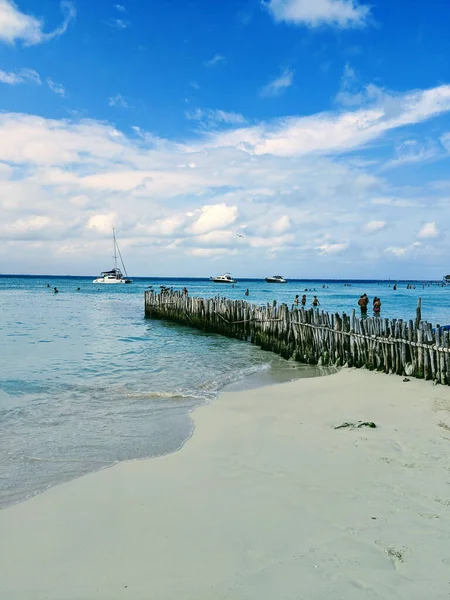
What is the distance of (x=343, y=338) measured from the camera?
12.6 metres

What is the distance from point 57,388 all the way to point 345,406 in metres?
6.76

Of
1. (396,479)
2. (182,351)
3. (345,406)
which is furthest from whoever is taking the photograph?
(182,351)

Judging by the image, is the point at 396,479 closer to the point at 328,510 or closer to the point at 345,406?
the point at 328,510

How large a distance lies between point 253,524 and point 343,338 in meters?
8.96

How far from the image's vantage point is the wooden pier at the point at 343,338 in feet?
32.3

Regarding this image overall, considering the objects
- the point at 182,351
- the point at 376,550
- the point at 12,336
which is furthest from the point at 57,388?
the point at 12,336

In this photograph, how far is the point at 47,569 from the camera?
362 centimetres

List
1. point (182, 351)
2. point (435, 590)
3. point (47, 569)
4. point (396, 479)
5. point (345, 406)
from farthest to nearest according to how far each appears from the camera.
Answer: point (182, 351) < point (345, 406) < point (396, 479) < point (47, 569) < point (435, 590)

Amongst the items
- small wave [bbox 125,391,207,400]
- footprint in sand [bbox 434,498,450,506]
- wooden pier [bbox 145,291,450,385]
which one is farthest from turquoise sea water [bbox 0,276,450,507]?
footprint in sand [bbox 434,498,450,506]

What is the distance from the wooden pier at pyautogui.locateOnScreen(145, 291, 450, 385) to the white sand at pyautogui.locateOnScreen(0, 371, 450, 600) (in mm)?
3246

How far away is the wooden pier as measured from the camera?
9843 millimetres

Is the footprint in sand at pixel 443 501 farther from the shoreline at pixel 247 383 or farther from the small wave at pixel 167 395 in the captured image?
the small wave at pixel 167 395

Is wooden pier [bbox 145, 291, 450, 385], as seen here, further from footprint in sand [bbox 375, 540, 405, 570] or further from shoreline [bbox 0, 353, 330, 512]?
footprint in sand [bbox 375, 540, 405, 570]

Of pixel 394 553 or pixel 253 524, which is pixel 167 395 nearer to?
pixel 253 524
